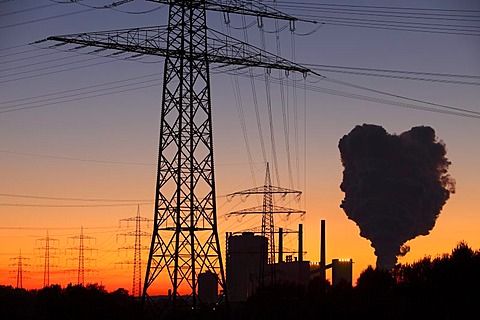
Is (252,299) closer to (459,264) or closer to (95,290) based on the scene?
(95,290)

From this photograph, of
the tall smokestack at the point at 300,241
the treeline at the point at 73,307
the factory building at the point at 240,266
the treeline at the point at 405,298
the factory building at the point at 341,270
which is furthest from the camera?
the factory building at the point at 240,266

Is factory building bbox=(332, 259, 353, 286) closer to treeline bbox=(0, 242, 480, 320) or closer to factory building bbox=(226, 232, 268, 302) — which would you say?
factory building bbox=(226, 232, 268, 302)

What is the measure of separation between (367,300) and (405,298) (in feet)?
22.4

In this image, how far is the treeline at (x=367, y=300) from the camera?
7844 cm

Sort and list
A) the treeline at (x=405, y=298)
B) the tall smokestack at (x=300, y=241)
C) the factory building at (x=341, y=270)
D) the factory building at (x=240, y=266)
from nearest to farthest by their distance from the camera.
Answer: the treeline at (x=405, y=298)
the tall smokestack at (x=300, y=241)
the factory building at (x=341, y=270)
the factory building at (x=240, y=266)

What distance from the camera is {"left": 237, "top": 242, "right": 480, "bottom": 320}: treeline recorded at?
77.1m

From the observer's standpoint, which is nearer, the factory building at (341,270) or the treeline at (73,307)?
the treeline at (73,307)

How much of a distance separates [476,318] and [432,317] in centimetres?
675

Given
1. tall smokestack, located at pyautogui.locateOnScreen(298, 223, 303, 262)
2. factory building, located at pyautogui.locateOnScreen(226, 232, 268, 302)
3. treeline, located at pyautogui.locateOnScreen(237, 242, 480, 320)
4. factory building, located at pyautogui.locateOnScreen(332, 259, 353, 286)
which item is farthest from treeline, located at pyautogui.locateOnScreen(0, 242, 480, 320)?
factory building, located at pyautogui.locateOnScreen(226, 232, 268, 302)

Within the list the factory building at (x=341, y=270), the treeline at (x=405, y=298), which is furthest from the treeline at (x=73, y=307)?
the factory building at (x=341, y=270)

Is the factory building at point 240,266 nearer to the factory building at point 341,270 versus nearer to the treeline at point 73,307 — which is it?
the factory building at point 341,270

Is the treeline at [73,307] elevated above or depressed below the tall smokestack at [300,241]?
below

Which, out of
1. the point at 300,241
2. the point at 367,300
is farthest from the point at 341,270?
the point at 367,300

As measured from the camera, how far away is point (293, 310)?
9712 cm
